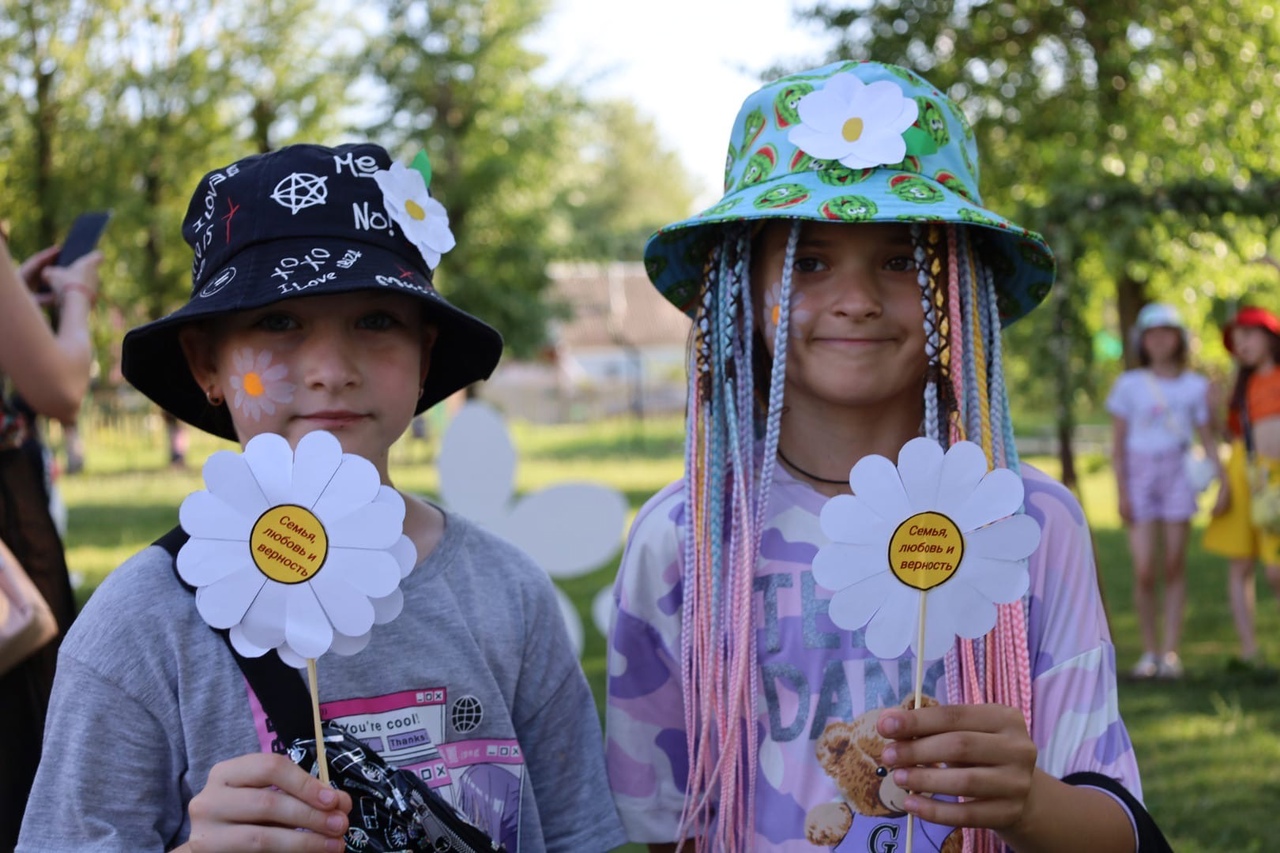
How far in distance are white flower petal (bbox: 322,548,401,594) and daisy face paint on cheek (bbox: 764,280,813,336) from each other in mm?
660

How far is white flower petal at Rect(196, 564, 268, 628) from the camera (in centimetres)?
139

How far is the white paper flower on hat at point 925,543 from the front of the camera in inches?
56.2

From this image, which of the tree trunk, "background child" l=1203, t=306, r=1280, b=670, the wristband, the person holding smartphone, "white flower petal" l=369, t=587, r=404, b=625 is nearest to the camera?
"white flower petal" l=369, t=587, r=404, b=625

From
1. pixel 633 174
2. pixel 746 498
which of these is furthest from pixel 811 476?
pixel 633 174

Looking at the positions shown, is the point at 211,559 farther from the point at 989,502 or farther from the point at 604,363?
the point at 604,363

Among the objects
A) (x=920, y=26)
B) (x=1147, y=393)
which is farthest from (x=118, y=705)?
(x=920, y=26)

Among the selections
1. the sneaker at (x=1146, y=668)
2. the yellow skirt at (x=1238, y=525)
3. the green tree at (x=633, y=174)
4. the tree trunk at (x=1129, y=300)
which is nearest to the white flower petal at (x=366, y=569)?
the sneaker at (x=1146, y=668)

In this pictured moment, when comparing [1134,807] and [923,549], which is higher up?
[923,549]

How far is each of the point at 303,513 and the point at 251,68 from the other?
15027mm

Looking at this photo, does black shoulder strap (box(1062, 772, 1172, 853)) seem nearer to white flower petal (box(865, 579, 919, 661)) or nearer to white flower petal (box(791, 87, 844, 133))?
white flower petal (box(865, 579, 919, 661))

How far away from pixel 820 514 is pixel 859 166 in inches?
18.6

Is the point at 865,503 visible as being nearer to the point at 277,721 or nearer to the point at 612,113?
the point at 277,721

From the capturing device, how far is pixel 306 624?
4.59 ft

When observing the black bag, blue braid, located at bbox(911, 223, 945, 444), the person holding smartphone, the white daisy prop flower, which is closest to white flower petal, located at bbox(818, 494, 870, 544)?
blue braid, located at bbox(911, 223, 945, 444)
